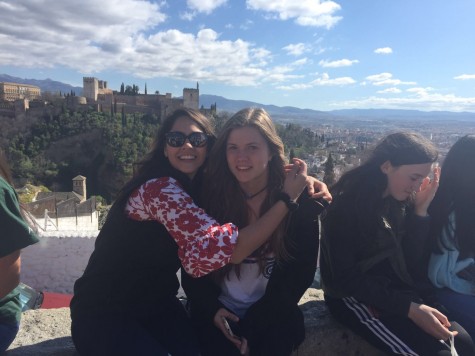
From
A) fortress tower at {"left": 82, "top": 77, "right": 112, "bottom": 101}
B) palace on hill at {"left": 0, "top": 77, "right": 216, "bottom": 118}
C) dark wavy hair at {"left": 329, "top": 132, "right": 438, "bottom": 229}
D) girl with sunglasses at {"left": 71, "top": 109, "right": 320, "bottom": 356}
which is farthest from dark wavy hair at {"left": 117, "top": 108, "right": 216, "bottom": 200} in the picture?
fortress tower at {"left": 82, "top": 77, "right": 112, "bottom": 101}

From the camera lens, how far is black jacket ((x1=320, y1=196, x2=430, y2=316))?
5.89ft

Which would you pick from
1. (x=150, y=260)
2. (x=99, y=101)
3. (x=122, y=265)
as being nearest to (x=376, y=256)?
(x=150, y=260)

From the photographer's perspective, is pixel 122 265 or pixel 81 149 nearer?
pixel 122 265

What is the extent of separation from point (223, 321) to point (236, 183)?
2.04 ft

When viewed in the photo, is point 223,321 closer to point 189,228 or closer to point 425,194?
point 189,228

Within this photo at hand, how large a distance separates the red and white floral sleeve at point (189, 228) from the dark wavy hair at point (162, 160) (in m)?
0.11

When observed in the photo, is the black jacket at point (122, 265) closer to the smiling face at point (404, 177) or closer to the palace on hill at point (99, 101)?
the smiling face at point (404, 177)

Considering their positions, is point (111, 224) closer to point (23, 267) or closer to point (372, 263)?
point (372, 263)

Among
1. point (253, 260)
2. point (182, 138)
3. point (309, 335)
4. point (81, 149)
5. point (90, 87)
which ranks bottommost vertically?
point (81, 149)

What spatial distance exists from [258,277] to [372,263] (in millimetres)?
558

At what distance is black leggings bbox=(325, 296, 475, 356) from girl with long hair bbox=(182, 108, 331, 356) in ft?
0.87

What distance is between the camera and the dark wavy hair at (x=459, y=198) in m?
2.07

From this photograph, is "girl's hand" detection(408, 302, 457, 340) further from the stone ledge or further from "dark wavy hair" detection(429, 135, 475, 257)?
"dark wavy hair" detection(429, 135, 475, 257)

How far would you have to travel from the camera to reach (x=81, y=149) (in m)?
36.1
